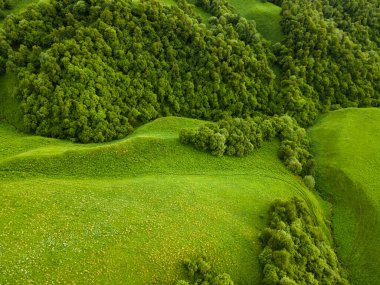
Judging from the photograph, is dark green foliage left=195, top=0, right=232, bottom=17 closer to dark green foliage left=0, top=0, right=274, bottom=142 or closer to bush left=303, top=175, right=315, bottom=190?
dark green foliage left=0, top=0, right=274, bottom=142

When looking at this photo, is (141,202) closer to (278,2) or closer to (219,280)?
(219,280)

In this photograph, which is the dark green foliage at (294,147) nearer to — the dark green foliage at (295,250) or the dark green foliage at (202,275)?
the dark green foliage at (295,250)

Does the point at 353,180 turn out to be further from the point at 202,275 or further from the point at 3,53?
the point at 3,53

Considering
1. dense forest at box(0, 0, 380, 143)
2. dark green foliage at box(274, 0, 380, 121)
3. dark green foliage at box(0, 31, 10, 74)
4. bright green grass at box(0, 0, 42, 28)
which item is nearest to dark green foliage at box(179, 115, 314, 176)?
dense forest at box(0, 0, 380, 143)

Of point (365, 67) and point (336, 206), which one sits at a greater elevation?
point (365, 67)

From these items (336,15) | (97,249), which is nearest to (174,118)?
(97,249)

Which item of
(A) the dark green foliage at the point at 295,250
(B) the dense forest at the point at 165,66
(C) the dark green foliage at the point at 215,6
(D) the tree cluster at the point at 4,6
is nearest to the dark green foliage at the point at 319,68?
(B) the dense forest at the point at 165,66
